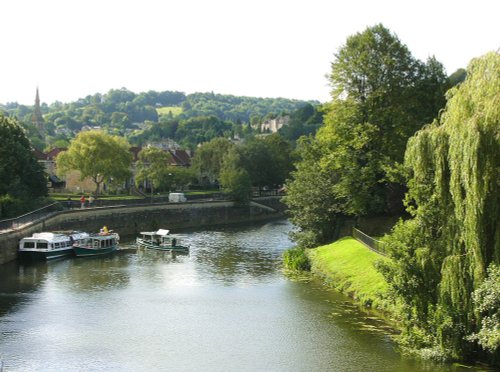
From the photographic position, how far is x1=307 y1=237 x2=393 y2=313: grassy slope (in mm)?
42188

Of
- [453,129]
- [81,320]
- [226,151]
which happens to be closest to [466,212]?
[453,129]

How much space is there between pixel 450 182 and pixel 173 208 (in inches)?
2801

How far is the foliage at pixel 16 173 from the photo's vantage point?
7225 cm

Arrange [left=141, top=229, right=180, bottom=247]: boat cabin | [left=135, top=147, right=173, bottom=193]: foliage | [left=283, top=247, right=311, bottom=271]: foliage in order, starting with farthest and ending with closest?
1. [left=135, top=147, right=173, bottom=193]: foliage
2. [left=141, top=229, right=180, bottom=247]: boat cabin
3. [left=283, top=247, right=311, bottom=271]: foliage

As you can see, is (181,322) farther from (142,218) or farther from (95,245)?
(142,218)

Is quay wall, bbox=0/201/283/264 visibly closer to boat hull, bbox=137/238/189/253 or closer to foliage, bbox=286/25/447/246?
boat hull, bbox=137/238/189/253

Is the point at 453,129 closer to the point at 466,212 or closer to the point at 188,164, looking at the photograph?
the point at 466,212

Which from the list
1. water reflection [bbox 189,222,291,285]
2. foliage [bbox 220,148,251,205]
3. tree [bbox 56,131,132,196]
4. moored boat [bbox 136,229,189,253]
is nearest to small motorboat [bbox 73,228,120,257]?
moored boat [bbox 136,229,189,253]

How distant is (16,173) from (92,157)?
18.8 m

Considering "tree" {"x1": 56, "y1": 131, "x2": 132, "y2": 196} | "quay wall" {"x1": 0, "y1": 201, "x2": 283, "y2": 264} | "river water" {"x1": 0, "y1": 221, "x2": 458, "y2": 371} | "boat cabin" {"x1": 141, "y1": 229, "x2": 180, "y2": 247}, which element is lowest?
"river water" {"x1": 0, "y1": 221, "x2": 458, "y2": 371}

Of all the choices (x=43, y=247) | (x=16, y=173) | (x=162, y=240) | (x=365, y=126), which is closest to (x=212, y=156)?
(x=16, y=173)

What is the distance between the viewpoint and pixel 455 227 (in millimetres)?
30406

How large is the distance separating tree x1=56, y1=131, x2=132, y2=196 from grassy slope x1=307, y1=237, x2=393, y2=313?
4449cm

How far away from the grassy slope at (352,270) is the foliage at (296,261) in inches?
24.5
